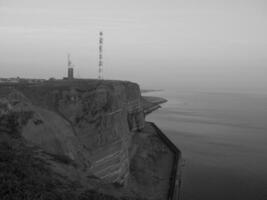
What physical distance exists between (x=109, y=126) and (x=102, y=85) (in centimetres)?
347

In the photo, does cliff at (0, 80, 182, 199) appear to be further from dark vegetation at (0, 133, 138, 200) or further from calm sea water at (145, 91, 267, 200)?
calm sea water at (145, 91, 267, 200)

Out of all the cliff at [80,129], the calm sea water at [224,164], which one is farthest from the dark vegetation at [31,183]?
the calm sea water at [224,164]

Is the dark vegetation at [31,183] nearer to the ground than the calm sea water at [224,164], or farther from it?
farther from it

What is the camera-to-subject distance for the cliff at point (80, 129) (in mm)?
14852

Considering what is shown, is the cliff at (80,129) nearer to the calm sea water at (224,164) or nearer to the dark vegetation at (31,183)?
the dark vegetation at (31,183)

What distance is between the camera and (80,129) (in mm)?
18391

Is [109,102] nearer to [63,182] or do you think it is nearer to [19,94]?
[19,94]

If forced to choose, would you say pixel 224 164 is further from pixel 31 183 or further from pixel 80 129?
pixel 31 183

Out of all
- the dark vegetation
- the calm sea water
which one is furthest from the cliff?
the calm sea water

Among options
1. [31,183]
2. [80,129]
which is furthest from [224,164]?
[31,183]

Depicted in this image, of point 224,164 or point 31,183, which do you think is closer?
point 31,183

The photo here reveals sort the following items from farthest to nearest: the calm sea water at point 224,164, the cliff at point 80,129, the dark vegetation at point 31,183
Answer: the calm sea water at point 224,164
the cliff at point 80,129
the dark vegetation at point 31,183

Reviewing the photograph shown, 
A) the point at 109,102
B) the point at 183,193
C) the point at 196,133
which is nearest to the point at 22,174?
the point at 109,102

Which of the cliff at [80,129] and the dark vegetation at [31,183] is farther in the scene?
the cliff at [80,129]
